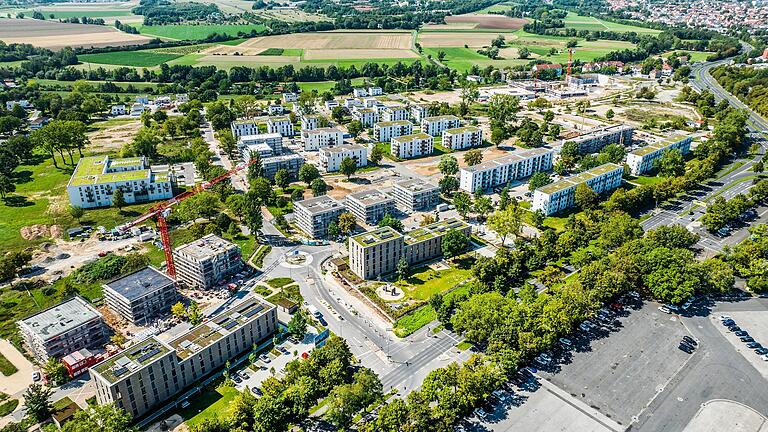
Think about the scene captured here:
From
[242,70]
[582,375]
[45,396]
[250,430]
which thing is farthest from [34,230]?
[242,70]

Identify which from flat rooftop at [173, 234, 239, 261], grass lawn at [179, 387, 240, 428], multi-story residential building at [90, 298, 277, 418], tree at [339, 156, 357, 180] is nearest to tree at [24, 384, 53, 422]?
multi-story residential building at [90, 298, 277, 418]

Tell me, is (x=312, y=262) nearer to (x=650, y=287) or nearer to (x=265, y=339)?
(x=265, y=339)

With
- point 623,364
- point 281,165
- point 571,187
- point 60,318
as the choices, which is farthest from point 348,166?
point 623,364

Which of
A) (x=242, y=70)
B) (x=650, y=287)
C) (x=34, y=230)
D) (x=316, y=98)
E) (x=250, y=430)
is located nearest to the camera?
(x=250, y=430)

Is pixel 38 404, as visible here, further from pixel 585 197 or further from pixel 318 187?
pixel 585 197

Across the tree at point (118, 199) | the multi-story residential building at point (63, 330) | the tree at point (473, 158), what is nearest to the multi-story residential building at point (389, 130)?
the tree at point (473, 158)

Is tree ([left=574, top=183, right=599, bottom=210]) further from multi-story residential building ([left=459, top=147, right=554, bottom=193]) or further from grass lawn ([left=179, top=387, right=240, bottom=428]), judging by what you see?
grass lawn ([left=179, top=387, right=240, bottom=428])
